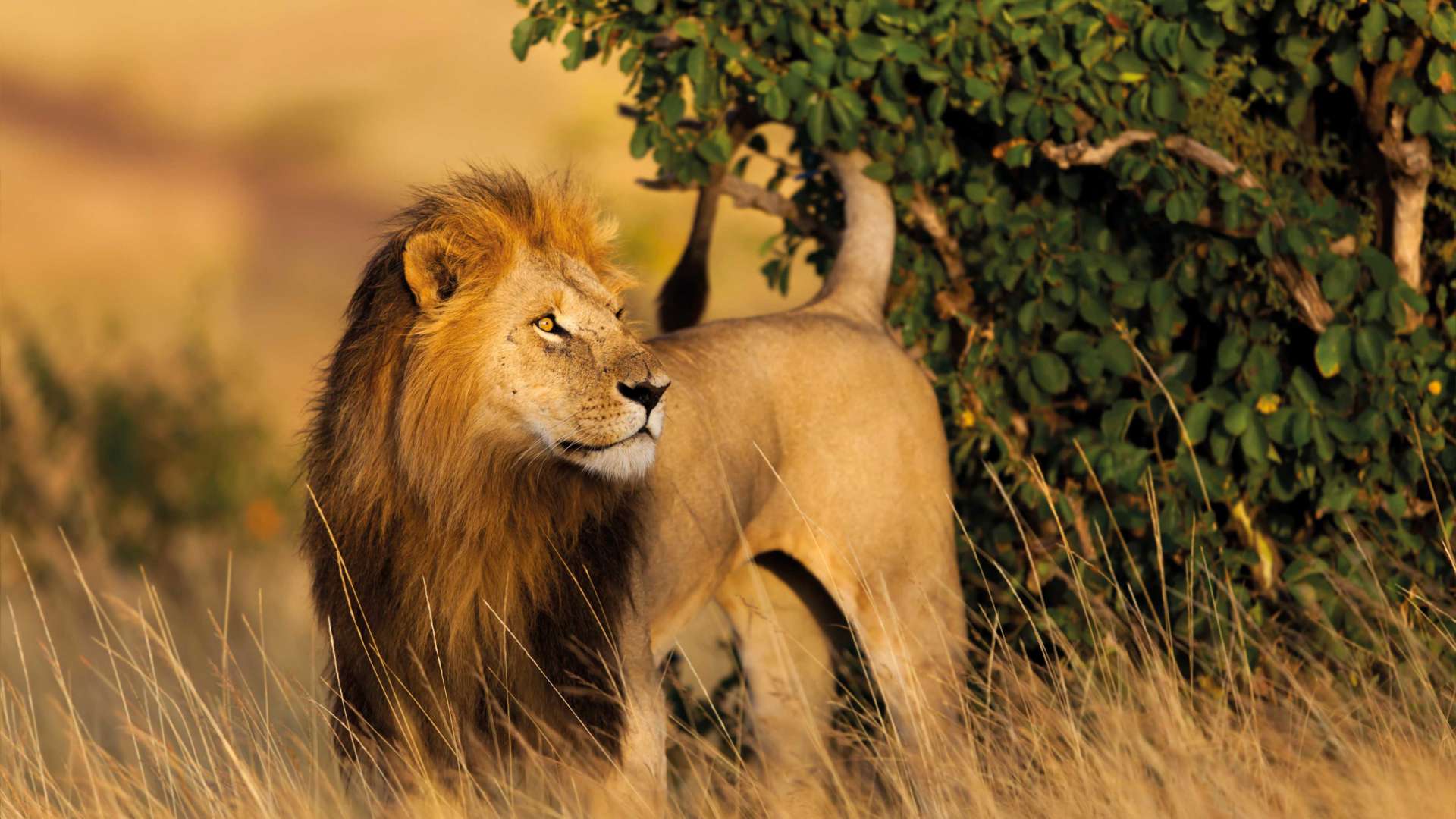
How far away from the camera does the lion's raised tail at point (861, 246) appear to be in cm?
449

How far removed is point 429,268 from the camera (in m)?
3.12

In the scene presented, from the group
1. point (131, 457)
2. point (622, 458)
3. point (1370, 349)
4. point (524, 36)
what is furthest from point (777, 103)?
point (131, 457)

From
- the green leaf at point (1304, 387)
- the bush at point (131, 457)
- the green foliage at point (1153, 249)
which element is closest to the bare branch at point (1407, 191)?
the green foliage at point (1153, 249)

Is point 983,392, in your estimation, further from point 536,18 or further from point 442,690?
point 442,690

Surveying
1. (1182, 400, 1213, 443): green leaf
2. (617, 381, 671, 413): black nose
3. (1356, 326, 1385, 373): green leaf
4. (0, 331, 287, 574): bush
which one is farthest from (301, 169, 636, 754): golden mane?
(0, 331, 287, 574): bush

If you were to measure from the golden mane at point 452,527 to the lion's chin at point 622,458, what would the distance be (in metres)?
0.13

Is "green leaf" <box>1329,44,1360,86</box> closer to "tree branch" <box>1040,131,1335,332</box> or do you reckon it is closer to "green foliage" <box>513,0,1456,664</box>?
"green foliage" <box>513,0,1456,664</box>

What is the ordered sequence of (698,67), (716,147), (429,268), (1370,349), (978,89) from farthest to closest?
(716,147), (698,67), (978,89), (1370,349), (429,268)

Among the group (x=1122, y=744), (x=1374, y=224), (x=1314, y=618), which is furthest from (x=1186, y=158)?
(x=1122, y=744)

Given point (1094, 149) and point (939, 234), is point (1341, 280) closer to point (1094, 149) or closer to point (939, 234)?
point (1094, 149)

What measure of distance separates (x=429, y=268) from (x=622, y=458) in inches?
21.1

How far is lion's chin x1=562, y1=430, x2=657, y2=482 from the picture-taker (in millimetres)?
3012

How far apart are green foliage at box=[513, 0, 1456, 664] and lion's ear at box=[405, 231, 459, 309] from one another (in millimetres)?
1265

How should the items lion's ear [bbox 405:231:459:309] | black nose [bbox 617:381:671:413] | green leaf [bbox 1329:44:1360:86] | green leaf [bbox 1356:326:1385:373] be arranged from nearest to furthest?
black nose [bbox 617:381:671:413], lion's ear [bbox 405:231:459:309], green leaf [bbox 1356:326:1385:373], green leaf [bbox 1329:44:1360:86]
